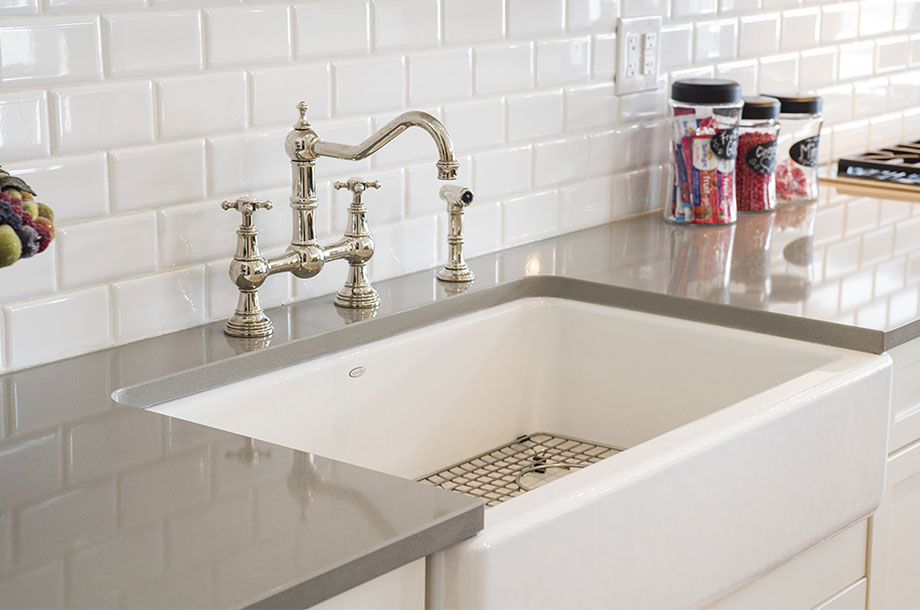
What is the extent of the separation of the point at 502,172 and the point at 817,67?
98cm

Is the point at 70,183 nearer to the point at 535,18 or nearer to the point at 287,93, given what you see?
the point at 287,93

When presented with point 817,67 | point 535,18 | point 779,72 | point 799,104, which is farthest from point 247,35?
point 817,67

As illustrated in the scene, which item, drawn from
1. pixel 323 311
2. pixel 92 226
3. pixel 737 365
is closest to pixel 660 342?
pixel 737 365

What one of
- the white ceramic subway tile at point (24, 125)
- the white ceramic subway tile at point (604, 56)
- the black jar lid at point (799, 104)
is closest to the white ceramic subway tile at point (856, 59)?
the black jar lid at point (799, 104)

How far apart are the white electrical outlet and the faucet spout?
705 mm

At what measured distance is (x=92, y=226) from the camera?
4.39 feet

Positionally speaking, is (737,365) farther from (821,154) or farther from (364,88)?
(821,154)

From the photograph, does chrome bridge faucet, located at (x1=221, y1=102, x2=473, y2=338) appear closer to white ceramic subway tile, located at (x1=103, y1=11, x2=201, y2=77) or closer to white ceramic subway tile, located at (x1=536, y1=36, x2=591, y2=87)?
white ceramic subway tile, located at (x1=103, y1=11, x2=201, y2=77)

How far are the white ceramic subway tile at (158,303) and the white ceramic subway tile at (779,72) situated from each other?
1.32m

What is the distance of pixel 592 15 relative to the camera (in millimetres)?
1945

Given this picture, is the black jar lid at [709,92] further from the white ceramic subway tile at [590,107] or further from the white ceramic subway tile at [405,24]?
the white ceramic subway tile at [405,24]

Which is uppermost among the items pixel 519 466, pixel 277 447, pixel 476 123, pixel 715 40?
pixel 715 40

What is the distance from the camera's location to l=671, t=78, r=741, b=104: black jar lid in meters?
1.97

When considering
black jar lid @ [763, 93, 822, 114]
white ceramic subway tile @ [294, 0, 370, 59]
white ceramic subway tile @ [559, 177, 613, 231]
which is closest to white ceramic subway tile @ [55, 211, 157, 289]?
white ceramic subway tile @ [294, 0, 370, 59]
